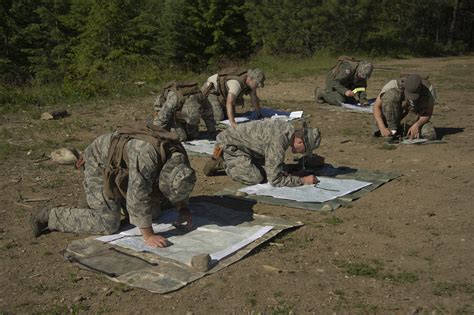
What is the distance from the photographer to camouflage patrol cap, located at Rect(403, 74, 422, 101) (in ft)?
25.6

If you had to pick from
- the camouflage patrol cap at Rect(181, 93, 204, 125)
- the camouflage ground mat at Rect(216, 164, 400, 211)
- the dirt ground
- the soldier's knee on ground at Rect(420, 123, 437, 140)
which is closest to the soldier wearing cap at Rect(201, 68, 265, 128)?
the camouflage patrol cap at Rect(181, 93, 204, 125)

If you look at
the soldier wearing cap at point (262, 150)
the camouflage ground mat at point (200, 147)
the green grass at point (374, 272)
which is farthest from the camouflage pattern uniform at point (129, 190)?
the camouflage ground mat at point (200, 147)

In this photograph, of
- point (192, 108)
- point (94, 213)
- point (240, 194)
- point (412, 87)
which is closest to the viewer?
point (94, 213)

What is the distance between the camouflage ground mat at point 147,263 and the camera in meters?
4.08

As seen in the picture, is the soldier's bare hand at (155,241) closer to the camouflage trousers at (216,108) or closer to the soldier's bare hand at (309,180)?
the soldier's bare hand at (309,180)

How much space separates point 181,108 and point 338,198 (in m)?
3.33

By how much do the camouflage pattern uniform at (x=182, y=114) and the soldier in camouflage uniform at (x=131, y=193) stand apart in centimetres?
326

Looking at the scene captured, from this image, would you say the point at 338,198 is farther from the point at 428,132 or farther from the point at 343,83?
the point at 343,83

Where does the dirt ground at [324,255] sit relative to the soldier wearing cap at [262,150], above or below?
below

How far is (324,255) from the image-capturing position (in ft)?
15.0

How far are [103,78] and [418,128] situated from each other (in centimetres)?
994

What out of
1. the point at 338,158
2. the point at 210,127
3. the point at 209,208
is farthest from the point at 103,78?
the point at 209,208

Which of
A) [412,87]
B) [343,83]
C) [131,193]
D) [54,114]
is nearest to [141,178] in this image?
[131,193]

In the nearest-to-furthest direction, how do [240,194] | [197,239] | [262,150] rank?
[197,239] → [240,194] → [262,150]
